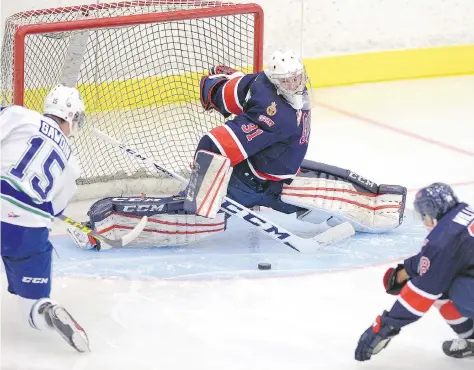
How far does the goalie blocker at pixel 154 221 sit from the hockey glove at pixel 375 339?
1.14 metres

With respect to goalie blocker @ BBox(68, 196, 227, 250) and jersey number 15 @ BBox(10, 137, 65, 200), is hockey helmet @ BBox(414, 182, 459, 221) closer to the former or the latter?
jersey number 15 @ BBox(10, 137, 65, 200)

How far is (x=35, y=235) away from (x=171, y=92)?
1.97 meters

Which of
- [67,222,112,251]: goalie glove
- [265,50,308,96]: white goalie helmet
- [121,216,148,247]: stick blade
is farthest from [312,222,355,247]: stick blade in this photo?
[67,222,112,251]: goalie glove

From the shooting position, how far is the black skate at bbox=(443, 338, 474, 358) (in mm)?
3223

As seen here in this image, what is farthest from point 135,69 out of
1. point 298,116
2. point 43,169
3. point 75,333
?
point 75,333

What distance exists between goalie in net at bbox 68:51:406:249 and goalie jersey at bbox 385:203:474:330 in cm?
106

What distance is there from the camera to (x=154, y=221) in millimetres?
4090

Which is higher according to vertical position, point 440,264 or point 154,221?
point 440,264

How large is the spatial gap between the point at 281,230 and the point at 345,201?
34 centimetres

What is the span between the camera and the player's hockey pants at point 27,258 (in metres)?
3.12

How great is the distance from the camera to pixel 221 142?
12.7ft

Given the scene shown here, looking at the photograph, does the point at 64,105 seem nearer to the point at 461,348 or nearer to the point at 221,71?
the point at 221,71

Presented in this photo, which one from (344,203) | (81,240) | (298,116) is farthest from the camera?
Answer: (344,203)

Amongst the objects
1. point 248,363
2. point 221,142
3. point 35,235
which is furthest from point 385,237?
point 35,235
